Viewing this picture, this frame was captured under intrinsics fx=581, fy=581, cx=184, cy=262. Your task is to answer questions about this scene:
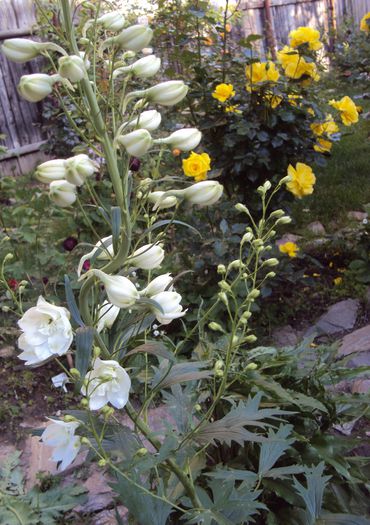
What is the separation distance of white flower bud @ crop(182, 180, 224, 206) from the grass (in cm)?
280

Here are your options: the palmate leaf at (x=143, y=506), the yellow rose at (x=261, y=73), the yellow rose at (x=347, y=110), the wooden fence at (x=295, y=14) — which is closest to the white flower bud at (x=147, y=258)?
the palmate leaf at (x=143, y=506)

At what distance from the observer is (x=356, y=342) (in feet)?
8.95

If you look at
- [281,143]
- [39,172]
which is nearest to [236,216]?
[281,143]

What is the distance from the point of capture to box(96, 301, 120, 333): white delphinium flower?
Result: 46.3 inches

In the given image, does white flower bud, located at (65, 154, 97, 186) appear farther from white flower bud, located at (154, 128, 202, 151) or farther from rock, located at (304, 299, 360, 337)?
rock, located at (304, 299, 360, 337)

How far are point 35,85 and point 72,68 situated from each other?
0.09 meters

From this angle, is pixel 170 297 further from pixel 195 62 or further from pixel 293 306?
pixel 195 62

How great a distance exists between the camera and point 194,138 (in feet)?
4.00

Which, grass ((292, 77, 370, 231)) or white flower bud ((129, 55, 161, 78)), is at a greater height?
white flower bud ((129, 55, 161, 78))

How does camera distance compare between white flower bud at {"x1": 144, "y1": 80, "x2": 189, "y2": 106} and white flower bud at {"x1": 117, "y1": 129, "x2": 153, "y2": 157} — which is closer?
white flower bud at {"x1": 117, "y1": 129, "x2": 153, "y2": 157}

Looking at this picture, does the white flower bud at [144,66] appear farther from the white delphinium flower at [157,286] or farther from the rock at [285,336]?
the rock at [285,336]

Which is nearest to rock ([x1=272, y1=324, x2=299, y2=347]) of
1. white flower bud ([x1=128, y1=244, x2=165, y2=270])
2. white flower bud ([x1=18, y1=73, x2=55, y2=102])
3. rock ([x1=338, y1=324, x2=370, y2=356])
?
rock ([x1=338, y1=324, x2=370, y2=356])

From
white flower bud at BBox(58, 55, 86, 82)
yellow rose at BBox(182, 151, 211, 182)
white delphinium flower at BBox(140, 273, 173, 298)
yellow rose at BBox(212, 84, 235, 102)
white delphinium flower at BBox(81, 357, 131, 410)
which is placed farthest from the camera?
yellow rose at BBox(212, 84, 235, 102)

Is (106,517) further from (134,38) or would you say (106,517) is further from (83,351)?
(134,38)
